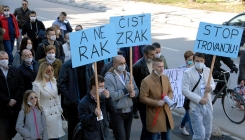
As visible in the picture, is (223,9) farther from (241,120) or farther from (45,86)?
(45,86)

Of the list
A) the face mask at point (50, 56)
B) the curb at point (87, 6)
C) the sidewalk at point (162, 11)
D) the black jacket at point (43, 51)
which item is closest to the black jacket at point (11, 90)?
the face mask at point (50, 56)

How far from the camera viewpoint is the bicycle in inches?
370

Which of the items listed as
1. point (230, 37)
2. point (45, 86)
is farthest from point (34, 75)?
point (230, 37)

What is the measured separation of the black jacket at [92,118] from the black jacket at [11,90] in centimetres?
149

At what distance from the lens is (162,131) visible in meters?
7.24

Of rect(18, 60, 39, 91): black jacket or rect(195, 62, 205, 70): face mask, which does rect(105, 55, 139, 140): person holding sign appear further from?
rect(18, 60, 39, 91): black jacket

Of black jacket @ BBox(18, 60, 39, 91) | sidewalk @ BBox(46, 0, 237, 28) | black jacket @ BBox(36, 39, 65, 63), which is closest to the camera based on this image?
black jacket @ BBox(18, 60, 39, 91)

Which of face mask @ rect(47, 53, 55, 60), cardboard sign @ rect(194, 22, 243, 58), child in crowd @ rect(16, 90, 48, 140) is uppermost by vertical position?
cardboard sign @ rect(194, 22, 243, 58)

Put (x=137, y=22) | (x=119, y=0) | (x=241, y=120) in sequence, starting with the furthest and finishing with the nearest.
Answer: (x=119, y=0)
(x=241, y=120)
(x=137, y=22)

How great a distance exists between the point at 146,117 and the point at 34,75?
2.12 metres

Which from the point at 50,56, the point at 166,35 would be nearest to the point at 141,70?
the point at 50,56

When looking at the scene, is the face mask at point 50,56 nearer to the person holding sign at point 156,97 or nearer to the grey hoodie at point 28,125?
the grey hoodie at point 28,125

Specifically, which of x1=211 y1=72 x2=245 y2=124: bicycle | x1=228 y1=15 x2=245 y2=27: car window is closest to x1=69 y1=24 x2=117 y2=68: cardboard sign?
x1=211 y1=72 x2=245 y2=124: bicycle

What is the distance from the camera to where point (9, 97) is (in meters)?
7.39
